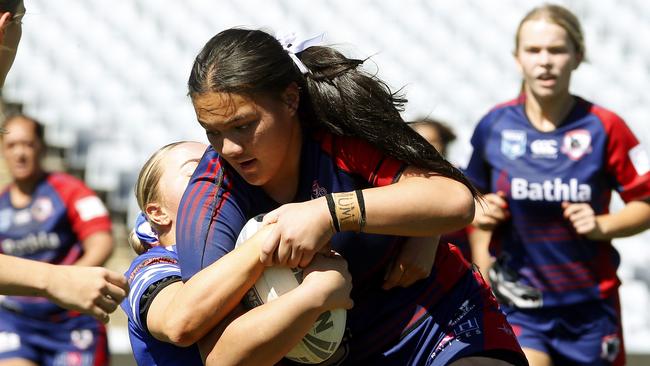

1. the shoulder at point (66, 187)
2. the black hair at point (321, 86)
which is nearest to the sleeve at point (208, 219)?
the black hair at point (321, 86)

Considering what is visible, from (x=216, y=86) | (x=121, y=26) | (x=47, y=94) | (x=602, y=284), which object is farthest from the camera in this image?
Result: (x=121, y=26)

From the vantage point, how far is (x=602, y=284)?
15.8 ft

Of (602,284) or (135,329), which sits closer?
(135,329)

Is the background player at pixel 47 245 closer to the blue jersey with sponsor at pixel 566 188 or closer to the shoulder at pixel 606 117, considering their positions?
the blue jersey with sponsor at pixel 566 188

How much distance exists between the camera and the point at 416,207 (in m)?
2.63

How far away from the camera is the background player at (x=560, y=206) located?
15.7 feet

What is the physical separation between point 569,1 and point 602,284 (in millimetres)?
5422

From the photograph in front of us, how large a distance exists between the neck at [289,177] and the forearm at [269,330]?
13.3 inches

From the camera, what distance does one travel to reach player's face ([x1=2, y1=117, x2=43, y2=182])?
6.28m

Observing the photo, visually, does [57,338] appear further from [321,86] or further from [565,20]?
[321,86]

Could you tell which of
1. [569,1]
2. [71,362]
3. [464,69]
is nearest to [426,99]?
[464,69]

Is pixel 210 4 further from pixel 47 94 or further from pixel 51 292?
pixel 51 292

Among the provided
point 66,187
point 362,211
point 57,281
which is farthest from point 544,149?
point 66,187

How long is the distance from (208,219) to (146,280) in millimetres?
266
